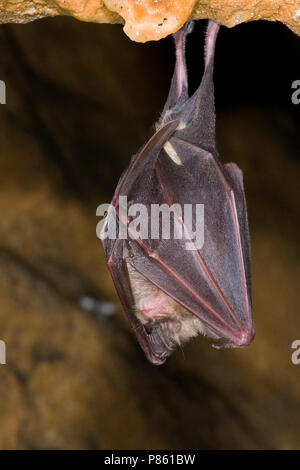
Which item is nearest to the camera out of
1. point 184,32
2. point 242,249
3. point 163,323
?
point 184,32

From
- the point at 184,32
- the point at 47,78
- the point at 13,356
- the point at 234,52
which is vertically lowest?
the point at 13,356

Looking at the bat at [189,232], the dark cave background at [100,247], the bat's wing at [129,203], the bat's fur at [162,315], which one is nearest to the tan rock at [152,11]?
the bat at [189,232]

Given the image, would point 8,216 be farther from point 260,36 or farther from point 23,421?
point 260,36

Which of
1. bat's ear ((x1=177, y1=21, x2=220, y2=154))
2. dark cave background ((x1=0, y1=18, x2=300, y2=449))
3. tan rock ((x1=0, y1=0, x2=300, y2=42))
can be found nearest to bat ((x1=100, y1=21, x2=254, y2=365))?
bat's ear ((x1=177, y1=21, x2=220, y2=154))

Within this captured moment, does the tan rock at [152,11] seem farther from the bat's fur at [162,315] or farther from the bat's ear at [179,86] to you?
the bat's fur at [162,315]

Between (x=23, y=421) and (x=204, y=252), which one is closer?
(x=204, y=252)

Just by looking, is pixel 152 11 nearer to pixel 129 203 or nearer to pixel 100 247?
pixel 129 203

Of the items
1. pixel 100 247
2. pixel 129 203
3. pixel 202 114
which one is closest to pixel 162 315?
pixel 129 203
